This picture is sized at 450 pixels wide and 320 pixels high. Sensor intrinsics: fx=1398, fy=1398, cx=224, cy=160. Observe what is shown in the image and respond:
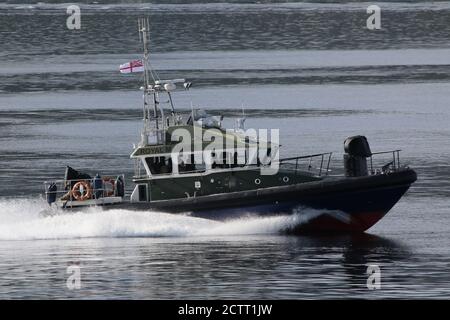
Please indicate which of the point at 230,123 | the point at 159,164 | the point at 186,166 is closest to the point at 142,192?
the point at 159,164

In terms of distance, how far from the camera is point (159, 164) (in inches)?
1870

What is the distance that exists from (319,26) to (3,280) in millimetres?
149615

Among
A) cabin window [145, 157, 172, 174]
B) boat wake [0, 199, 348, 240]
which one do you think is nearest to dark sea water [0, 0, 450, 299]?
boat wake [0, 199, 348, 240]

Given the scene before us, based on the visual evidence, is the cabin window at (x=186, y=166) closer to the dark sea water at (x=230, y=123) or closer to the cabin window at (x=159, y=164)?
the cabin window at (x=159, y=164)

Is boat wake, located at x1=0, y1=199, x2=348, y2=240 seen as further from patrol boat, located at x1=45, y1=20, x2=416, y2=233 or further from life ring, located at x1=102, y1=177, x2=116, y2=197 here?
life ring, located at x1=102, y1=177, x2=116, y2=197

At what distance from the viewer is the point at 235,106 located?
90625 mm

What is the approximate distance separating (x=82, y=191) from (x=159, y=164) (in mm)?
2896

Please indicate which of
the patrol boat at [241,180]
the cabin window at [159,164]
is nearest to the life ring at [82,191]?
the patrol boat at [241,180]

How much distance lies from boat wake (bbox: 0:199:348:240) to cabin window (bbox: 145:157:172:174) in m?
1.43

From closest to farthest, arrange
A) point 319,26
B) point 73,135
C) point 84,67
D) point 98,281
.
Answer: point 98,281 → point 73,135 → point 84,67 → point 319,26

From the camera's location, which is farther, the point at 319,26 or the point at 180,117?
the point at 319,26

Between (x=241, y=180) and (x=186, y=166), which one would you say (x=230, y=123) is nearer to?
(x=186, y=166)

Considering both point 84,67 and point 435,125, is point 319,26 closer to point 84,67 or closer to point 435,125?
point 84,67
